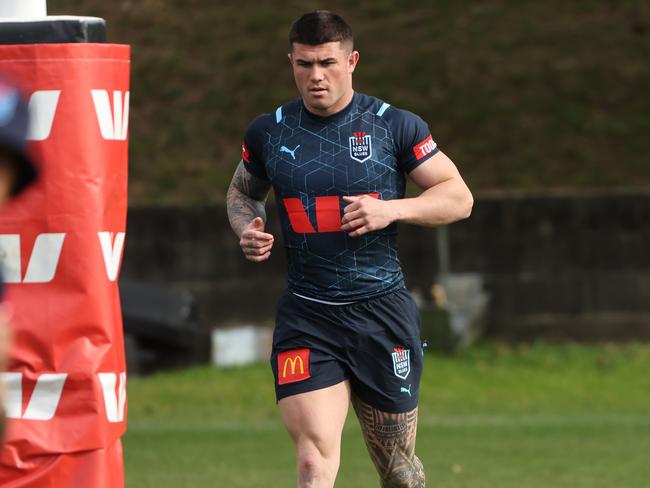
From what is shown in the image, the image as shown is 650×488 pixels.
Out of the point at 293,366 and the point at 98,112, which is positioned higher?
the point at 98,112

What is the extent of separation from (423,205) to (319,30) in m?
0.86

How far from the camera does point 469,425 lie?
11.7 metres

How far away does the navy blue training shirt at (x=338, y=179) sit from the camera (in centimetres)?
621

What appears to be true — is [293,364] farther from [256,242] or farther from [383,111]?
[383,111]

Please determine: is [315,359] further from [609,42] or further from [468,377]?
[609,42]

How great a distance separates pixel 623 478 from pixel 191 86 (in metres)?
11.1

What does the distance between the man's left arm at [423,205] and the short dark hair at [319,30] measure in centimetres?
66

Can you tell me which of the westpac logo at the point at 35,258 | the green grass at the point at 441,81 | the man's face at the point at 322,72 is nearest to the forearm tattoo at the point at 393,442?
the man's face at the point at 322,72

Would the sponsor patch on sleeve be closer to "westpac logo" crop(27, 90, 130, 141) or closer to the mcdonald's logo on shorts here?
the mcdonald's logo on shorts

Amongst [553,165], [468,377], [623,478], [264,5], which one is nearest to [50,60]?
[623,478]

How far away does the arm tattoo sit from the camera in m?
6.57

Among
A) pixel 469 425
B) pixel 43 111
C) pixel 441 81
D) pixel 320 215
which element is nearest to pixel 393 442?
pixel 320 215

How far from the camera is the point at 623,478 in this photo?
29.2 ft

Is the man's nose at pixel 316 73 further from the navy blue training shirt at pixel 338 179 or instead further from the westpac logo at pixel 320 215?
the westpac logo at pixel 320 215
